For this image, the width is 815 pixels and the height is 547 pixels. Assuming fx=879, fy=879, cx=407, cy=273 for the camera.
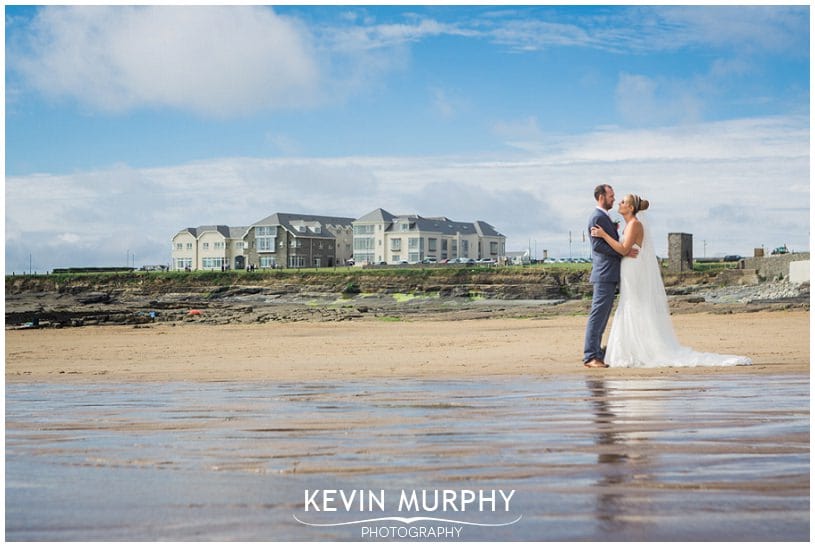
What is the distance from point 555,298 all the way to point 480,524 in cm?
5398

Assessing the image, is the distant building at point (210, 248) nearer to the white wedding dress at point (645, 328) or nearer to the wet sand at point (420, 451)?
the white wedding dress at point (645, 328)

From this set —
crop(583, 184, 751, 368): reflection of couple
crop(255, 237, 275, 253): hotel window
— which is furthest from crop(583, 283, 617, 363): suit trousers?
crop(255, 237, 275, 253): hotel window

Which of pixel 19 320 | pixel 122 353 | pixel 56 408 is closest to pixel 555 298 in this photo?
pixel 19 320

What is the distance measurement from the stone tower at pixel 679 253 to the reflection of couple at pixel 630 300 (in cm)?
5326

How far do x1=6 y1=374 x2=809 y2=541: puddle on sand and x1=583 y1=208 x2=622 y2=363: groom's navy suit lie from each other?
8.80ft

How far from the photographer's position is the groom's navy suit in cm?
1011

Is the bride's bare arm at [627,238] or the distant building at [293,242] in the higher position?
the distant building at [293,242]

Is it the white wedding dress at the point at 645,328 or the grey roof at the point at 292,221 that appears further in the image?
the grey roof at the point at 292,221

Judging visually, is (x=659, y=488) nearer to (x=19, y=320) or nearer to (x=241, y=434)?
(x=241, y=434)

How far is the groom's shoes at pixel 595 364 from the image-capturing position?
32.6 feet

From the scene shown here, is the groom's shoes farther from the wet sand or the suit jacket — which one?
the suit jacket

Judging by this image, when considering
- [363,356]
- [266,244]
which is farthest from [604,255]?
[266,244]

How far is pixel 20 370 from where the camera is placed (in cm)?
1244

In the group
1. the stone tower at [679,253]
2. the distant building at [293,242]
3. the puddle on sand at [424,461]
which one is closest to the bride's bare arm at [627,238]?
the puddle on sand at [424,461]
